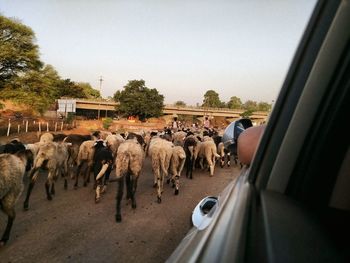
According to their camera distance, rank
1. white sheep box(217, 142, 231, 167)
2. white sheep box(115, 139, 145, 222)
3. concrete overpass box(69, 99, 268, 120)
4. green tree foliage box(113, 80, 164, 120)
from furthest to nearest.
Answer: concrete overpass box(69, 99, 268, 120), green tree foliage box(113, 80, 164, 120), white sheep box(217, 142, 231, 167), white sheep box(115, 139, 145, 222)

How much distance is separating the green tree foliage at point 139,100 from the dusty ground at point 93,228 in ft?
188

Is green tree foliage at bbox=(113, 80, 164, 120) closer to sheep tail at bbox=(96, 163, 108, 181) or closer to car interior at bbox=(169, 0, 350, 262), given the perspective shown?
sheep tail at bbox=(96, 163, 108, 181)

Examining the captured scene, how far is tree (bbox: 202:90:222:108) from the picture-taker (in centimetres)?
11369

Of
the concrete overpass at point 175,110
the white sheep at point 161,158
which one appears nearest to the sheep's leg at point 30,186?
the white sheep at point 161,158

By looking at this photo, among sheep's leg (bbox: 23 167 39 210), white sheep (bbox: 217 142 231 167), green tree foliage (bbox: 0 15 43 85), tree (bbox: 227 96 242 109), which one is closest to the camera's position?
sheep's leg (bbox: 23 167 39 210)

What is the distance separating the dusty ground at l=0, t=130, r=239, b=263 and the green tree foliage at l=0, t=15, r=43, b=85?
65.3 ft

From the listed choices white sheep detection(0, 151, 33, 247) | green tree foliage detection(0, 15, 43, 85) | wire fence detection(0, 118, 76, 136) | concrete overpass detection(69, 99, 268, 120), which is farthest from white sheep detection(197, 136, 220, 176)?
concrete overpass detection(69, 99, 268, 120)

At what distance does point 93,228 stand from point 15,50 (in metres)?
24.7

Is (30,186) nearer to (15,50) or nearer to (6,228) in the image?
(6,228)

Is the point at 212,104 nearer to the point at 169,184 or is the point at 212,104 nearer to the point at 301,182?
the point at 169,184

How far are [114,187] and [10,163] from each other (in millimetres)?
5652

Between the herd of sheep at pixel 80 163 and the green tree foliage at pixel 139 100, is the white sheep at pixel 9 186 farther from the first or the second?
the green tree foliage at pixel 139 100

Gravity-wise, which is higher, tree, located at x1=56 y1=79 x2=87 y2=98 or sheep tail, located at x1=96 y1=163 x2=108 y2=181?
sheep tail, located at x1=96 y1=163 x2=108 y2=181

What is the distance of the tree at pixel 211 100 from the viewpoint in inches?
4476
